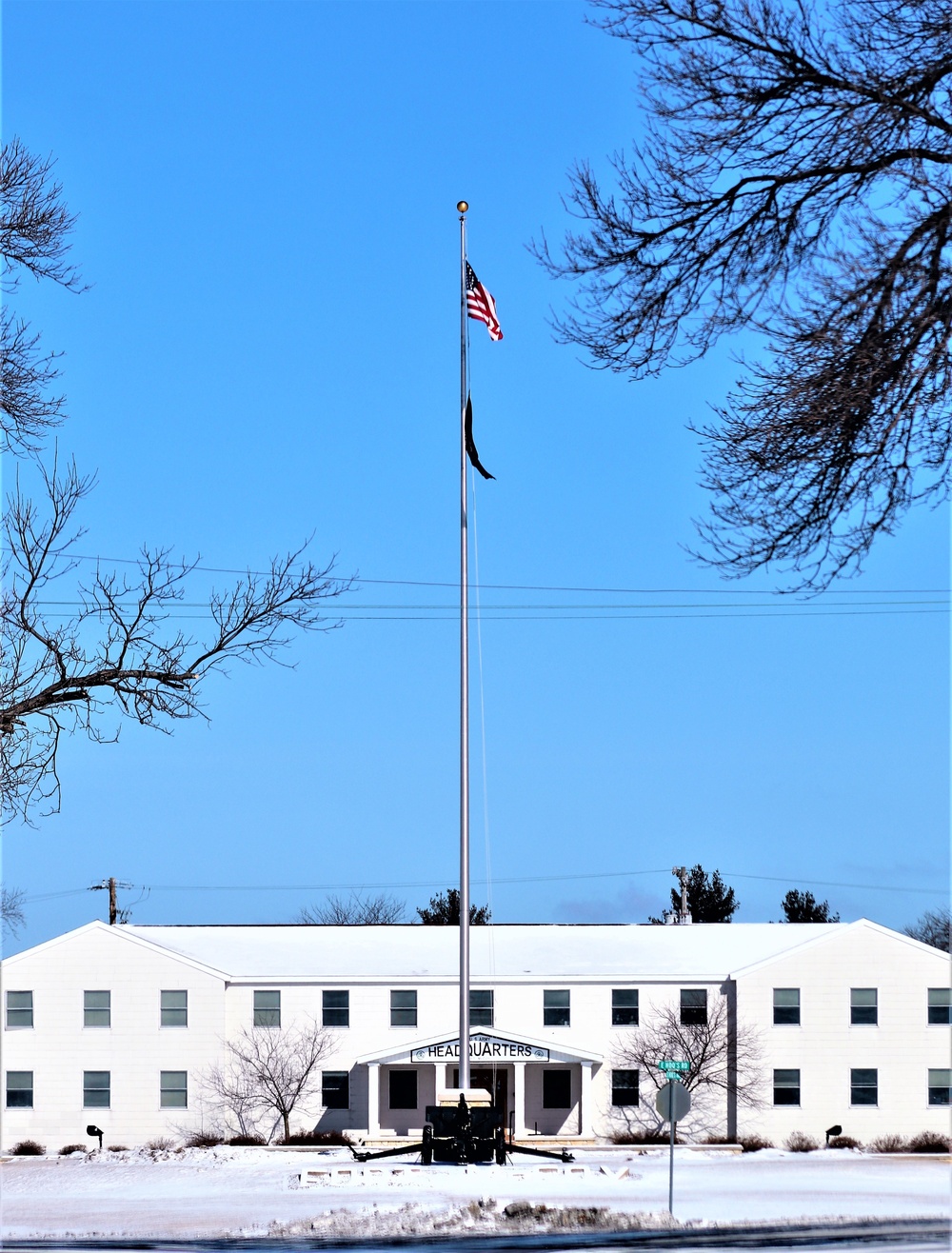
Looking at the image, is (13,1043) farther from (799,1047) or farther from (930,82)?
(930,82)

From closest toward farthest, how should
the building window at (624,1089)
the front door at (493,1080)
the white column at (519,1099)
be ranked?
the white column at (519,1099) → the building window at (624,1089) → the front door at (493,1080)

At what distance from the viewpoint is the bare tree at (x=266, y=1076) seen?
50438 millimetres

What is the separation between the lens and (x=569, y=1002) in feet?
171

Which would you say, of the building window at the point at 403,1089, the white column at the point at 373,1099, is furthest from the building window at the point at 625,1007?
the white column at the point at 373,1099

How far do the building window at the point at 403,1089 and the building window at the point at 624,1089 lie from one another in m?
6.07

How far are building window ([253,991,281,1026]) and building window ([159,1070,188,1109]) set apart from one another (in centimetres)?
273

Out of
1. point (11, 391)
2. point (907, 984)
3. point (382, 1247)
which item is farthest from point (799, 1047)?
point (11, 391)

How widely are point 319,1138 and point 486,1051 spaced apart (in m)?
5.88

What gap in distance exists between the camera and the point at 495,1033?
166ft

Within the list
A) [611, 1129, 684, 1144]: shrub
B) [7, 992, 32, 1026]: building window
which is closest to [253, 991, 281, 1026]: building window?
[7, 992, 32, 1026]: building window

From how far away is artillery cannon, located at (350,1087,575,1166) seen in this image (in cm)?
3700

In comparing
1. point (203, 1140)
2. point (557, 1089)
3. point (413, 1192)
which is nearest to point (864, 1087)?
point (557, 1089)

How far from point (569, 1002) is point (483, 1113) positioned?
15085 millimetres

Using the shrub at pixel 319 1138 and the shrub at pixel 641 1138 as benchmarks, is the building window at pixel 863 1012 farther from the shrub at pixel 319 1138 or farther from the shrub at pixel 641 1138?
the shrub at pixel 319 1138
